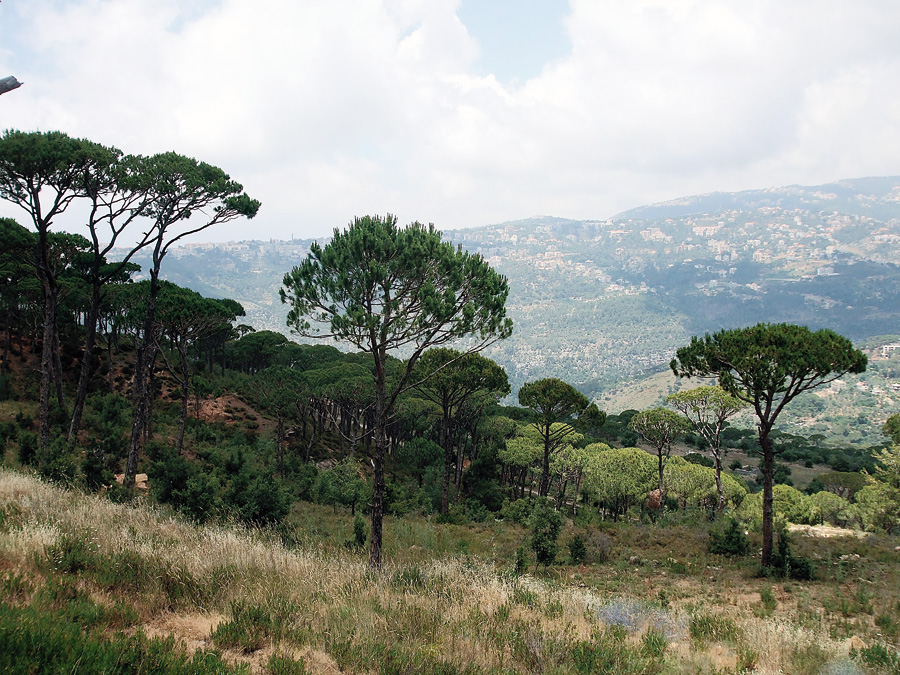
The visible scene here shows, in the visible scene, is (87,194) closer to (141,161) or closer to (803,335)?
(141,161)

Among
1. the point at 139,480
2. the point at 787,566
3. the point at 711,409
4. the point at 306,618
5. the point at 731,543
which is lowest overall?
the point at 731,543

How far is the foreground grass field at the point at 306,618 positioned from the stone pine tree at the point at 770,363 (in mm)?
4876

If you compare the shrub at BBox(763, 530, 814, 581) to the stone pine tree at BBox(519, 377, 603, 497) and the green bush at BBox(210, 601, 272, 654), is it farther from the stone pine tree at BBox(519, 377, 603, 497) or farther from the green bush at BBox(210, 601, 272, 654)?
the stone pine tree at BBox(519, 377, 603, 497)

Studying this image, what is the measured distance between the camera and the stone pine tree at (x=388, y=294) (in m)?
10.0

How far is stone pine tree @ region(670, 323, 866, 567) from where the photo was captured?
12836mm

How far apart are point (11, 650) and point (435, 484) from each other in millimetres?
33656

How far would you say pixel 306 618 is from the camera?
5.28m

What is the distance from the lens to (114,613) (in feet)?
15.1

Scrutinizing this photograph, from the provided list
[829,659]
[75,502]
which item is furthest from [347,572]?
[829,659]

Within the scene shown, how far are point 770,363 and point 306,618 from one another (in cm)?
1404

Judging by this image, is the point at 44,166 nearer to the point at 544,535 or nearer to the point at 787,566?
the point at 544,535

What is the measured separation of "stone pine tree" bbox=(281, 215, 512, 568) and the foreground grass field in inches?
154

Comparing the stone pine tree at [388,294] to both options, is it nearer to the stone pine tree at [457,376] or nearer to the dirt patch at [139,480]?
the dirt patch at [139,480]

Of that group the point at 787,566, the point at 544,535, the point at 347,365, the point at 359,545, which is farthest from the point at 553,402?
the point at 347,365
